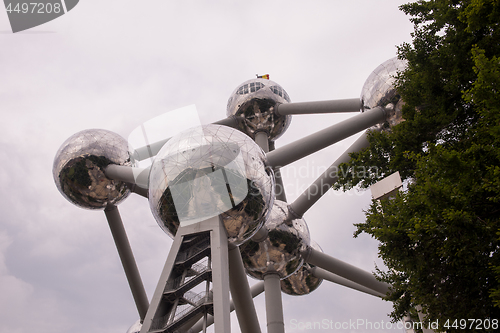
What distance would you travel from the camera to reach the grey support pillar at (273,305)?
1248 centimetres

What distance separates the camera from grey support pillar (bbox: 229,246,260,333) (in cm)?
1029

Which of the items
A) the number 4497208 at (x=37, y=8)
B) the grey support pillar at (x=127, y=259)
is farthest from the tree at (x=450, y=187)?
the number 4497208 at (x=37, y=8)

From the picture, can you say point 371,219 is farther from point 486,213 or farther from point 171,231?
point 171,231

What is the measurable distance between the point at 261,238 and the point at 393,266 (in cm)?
579

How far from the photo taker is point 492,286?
609 centimetres

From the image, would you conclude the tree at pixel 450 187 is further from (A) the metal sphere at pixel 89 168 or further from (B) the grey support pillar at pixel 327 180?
(A) the metal sphere at pixel 89 168

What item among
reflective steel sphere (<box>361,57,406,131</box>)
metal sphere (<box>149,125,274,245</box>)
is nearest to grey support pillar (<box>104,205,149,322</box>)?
→ metal sphere (<box>149,125,274,245</box>)

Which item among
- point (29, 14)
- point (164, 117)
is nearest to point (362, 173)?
point (164, 117)

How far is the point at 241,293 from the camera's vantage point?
10.6m

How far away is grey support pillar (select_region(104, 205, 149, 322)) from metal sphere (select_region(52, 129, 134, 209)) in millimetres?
542

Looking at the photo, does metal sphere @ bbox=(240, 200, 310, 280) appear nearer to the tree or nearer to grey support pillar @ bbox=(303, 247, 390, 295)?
grey support pillar @ bbox=(303, 247, 390, 295)

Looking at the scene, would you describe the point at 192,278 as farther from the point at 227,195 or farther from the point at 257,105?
the point at 257,105

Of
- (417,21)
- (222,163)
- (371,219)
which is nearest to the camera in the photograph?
(371,219)

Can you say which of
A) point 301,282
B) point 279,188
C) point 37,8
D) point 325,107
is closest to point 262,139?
point 279,188
